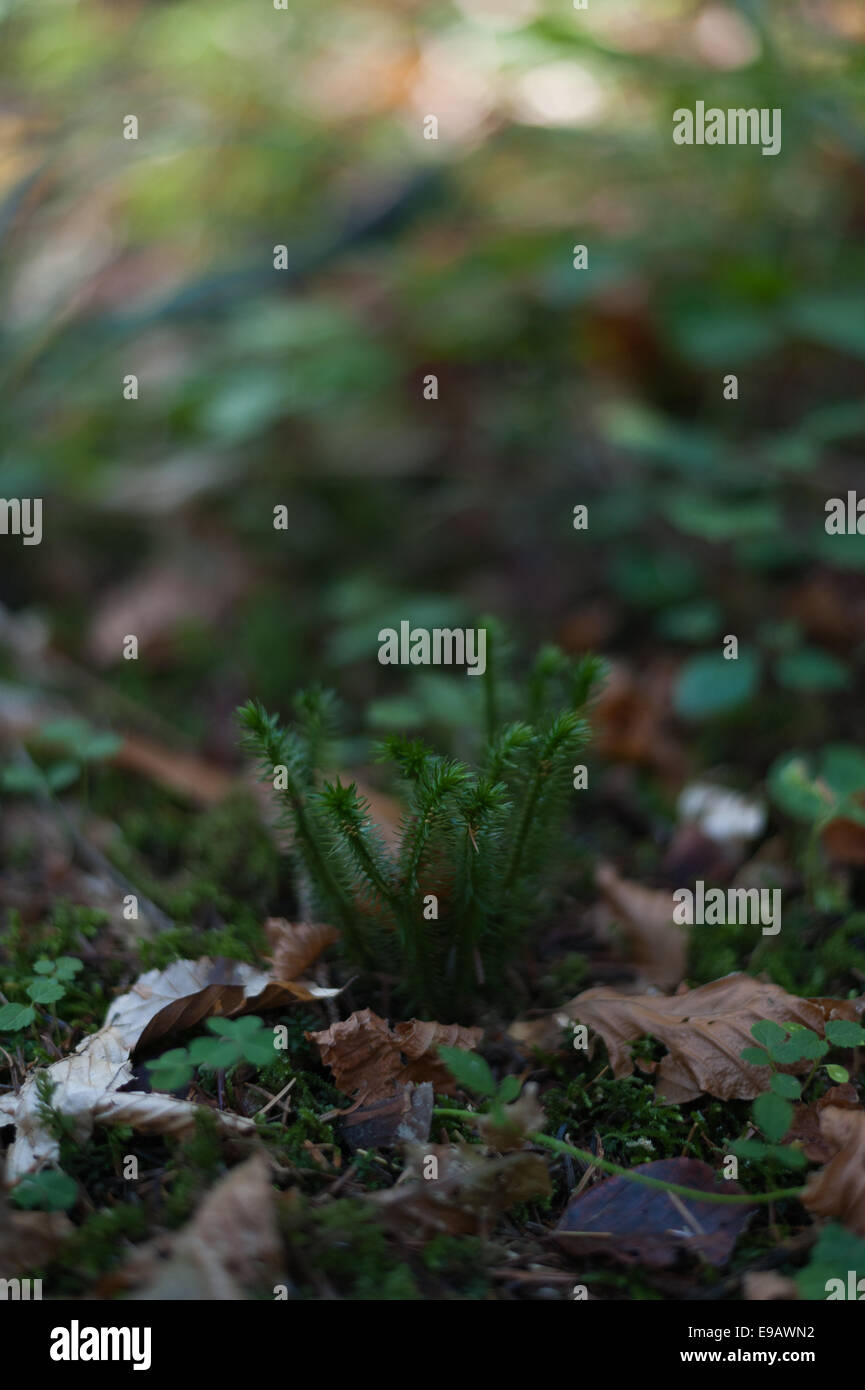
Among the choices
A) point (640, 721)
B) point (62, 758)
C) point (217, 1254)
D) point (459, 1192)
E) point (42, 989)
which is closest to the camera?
point (217, 1254)

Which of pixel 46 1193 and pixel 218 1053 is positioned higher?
pixel 218 1053

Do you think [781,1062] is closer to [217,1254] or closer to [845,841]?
[845,841]

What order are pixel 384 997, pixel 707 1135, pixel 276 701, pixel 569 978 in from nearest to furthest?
pixel 707 1135 → pixel 384 997 → pixel 569 978 → pixel 276 701

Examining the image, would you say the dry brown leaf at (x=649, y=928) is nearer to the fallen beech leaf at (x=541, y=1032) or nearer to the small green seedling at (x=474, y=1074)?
the fallen beech leaf at (x=541, y=1032)

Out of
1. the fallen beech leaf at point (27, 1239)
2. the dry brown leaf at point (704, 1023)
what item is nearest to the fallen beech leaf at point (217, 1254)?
the fallen beech leaf at point (27, 1239)

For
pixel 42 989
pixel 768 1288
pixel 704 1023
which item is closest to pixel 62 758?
pixel 42 989
